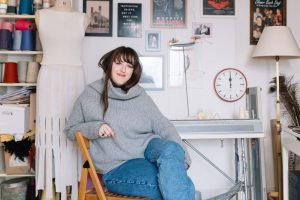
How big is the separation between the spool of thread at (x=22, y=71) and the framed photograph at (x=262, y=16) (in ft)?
5.89

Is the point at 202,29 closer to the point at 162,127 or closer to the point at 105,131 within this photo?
the point at 162,127

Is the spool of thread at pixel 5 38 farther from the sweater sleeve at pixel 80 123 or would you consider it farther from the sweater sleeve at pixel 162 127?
the sweater sleeve at pixel 162 127

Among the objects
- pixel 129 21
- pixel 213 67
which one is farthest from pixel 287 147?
pixel 129 21

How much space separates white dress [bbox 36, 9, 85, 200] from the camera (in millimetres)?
2309

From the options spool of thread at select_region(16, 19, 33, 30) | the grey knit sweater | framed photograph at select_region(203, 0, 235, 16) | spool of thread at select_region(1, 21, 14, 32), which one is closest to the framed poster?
framed photograph at select_region(203, 0, 235, 16)

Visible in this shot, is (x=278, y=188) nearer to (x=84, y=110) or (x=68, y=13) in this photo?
(x=84, y=110)

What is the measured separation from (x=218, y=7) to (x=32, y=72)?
1.55 meters

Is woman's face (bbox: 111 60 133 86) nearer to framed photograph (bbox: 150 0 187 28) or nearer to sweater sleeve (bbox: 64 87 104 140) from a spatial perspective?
sweater sleeve (bbox: 64 87 104 140)

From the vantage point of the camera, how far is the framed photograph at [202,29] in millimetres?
2855

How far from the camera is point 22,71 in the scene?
258 centimetres

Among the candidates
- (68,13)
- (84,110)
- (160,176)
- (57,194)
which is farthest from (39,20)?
(160,176)

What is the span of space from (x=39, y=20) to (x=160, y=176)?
1403 millimetres

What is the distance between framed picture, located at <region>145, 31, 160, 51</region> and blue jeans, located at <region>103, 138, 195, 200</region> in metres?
1.17

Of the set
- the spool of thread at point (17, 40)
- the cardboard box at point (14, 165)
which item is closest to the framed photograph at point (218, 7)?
the spool of thread at point (17, 40)
